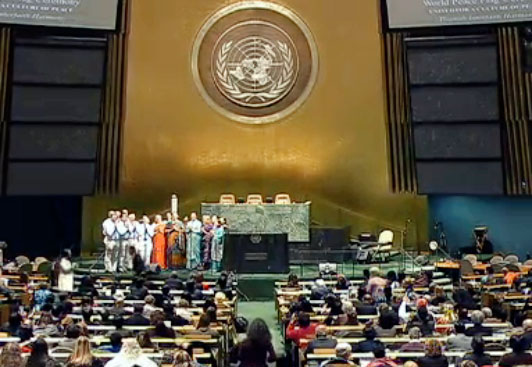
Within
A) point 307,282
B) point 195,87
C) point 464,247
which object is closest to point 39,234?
point 195,87

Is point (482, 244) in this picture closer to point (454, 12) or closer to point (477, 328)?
point (454, 12)

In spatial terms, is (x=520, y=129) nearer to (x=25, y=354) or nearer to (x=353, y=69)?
(x=353, y=69)

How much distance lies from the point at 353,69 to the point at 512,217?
551cm

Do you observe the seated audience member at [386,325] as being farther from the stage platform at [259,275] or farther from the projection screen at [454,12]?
the projection screen at [454,12]

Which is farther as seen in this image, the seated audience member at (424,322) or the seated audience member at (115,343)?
the seated audience member at (424,322)

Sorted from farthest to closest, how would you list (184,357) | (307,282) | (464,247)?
1. (464,247)
2. (307,282)
3. (184,357)

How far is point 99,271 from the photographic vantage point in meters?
17.4

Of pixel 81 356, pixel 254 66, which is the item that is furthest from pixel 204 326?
pixel 254 66

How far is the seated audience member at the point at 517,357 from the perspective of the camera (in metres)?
7.28

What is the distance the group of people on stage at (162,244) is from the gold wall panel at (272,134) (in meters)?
3.44

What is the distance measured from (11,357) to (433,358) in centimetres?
355

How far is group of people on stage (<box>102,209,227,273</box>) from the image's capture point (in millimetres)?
17344

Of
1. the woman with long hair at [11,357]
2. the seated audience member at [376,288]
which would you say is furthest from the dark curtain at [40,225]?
the woman with long hair at [11,357]

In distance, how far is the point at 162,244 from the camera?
17734 mm
